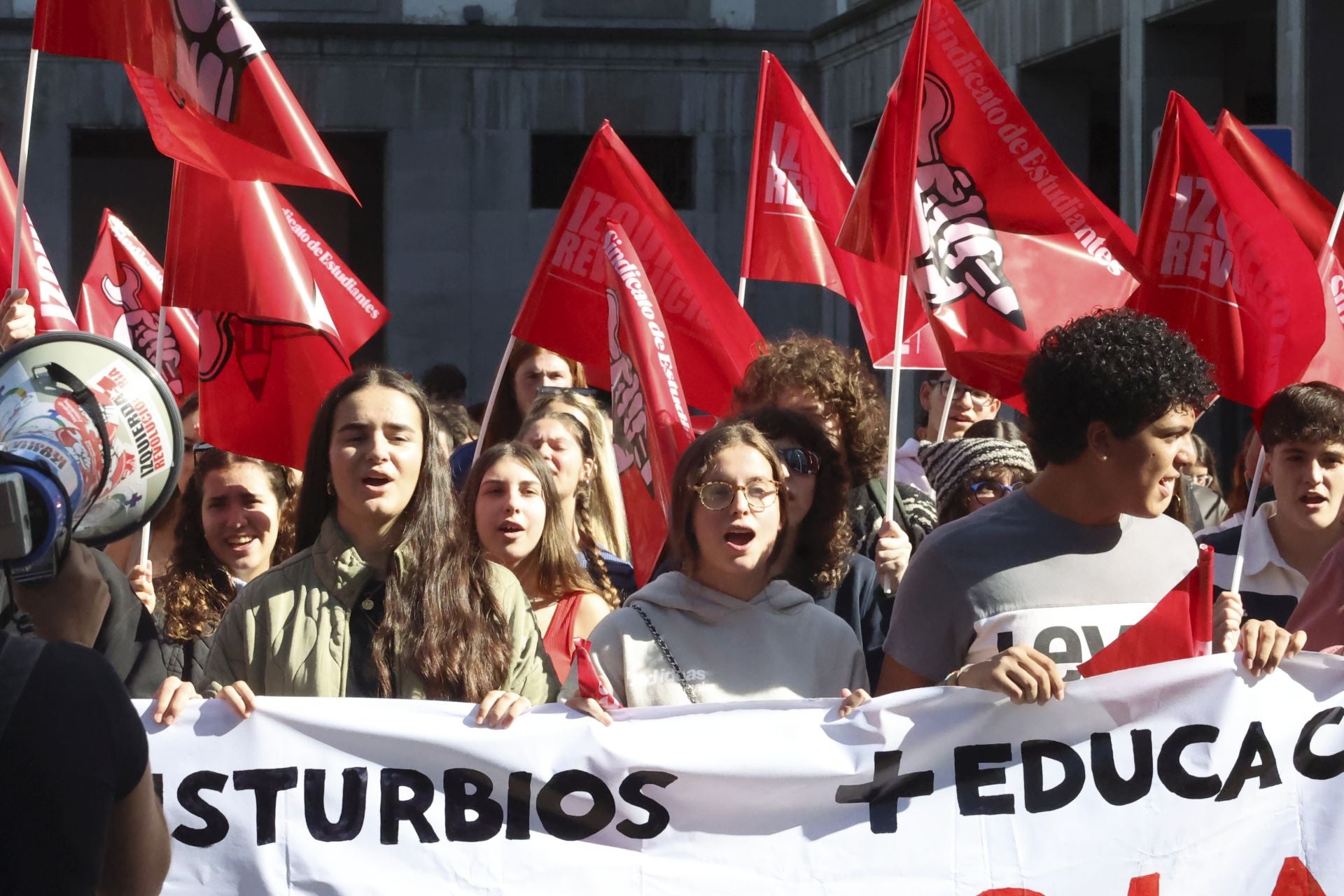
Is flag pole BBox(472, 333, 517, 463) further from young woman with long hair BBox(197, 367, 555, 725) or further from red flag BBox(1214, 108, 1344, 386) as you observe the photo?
red flag BBox(1214, 108, 1344, 386)

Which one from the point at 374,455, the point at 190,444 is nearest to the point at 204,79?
the point at 190,444

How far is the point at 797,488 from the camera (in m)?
4.29

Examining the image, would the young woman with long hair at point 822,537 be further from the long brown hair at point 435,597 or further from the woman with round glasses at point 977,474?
the woman with round glasses at point 977,474

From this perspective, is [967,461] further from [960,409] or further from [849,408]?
[960,409]

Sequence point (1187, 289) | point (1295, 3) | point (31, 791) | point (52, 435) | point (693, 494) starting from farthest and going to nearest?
1. point (1295, 3)
2. point (1187, 289)
3. point (693, 494)
4. point (52, 435)
5. point (31, 791)

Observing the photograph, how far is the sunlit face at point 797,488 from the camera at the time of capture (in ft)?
14.0

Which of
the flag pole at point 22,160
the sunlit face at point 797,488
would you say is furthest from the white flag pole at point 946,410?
the flag pole at point 22,160

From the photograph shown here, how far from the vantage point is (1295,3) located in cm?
1140

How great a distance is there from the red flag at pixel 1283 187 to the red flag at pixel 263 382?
3.08 meters

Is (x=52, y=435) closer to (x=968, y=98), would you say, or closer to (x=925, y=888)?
(x=925, y=888)

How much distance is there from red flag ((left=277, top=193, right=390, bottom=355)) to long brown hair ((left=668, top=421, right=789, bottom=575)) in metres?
2.49

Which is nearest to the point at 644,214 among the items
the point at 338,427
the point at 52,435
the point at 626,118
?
the point at 338,427

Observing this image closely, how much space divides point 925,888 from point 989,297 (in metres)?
2.33

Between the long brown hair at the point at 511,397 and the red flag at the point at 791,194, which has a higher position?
the red flag at the point at 791,194
